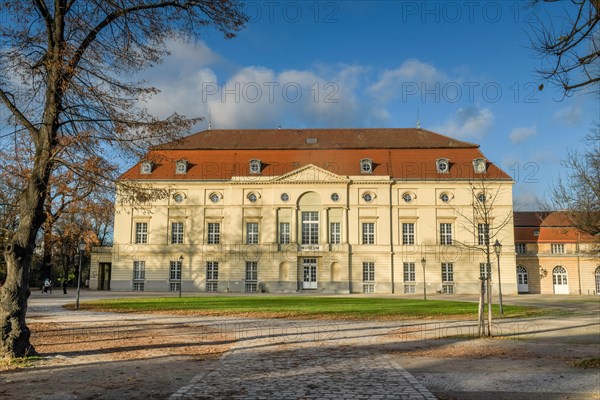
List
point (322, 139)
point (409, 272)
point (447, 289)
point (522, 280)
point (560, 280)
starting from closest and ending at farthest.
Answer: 1. point (447, 289)
2. point (409, 272)
3. point (560, 280)
4. point (522, 280)
5. point (322, 139)

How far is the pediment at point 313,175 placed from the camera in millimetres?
45719

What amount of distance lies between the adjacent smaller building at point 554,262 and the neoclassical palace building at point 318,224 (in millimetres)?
5042

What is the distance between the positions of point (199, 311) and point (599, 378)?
17.0 meters

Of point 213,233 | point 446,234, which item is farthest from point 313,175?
point 446,234

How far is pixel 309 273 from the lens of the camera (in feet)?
151

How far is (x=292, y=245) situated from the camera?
45719 mm

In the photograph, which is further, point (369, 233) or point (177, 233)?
point (177, 233)

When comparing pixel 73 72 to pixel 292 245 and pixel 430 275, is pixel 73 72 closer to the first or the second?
pixel 292 245

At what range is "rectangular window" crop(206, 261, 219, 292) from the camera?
4688 cm

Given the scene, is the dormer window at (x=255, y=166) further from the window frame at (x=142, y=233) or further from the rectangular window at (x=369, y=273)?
the rectangular window at (x=369, y=273)

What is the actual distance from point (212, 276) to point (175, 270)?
11.8 ft

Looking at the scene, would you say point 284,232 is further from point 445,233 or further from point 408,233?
point 445,233

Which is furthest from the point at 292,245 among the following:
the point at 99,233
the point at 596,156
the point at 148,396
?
the point at 148,396

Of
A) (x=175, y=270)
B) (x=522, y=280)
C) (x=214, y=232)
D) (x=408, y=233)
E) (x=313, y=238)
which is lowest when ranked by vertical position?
(x=522, y=280)
